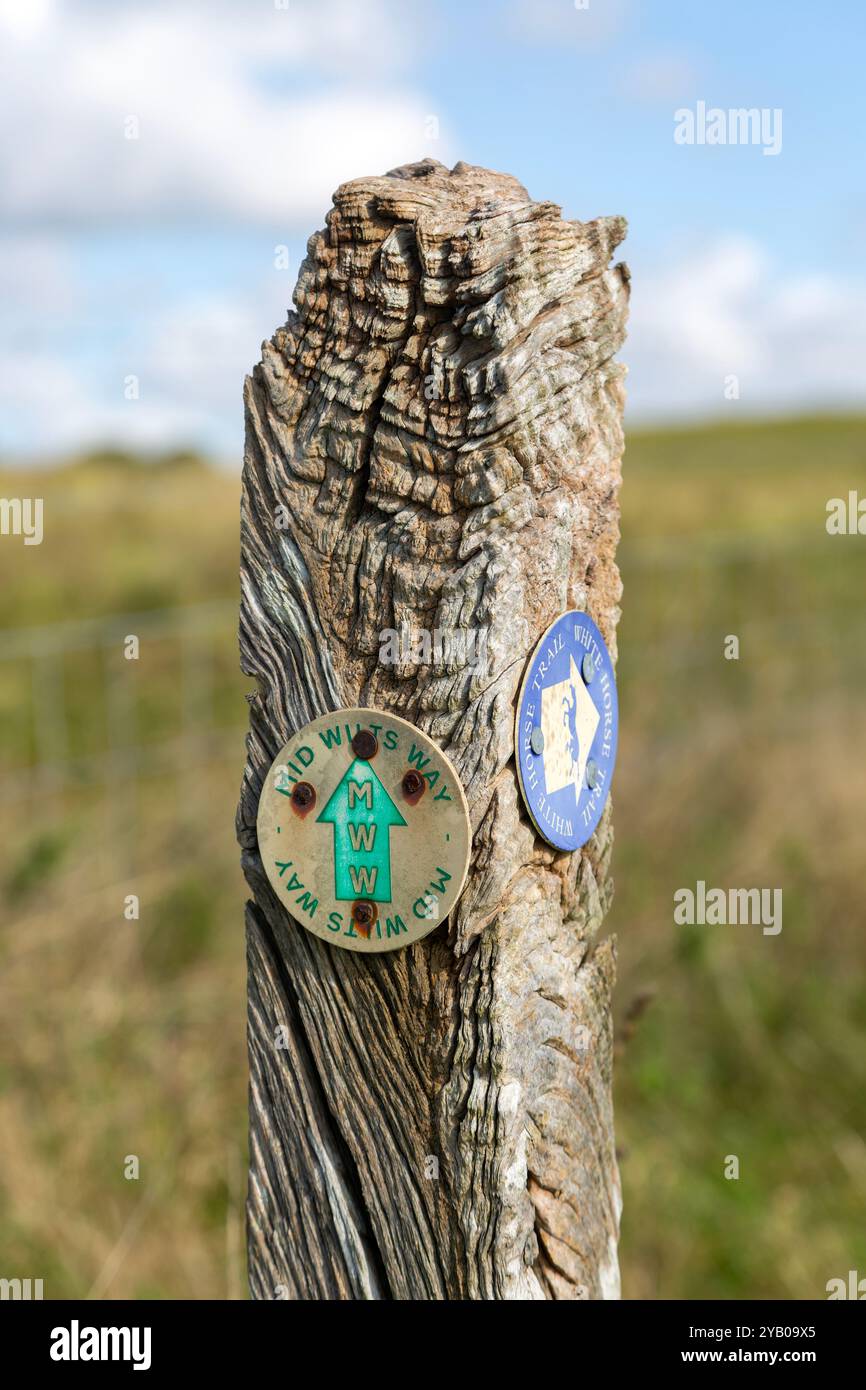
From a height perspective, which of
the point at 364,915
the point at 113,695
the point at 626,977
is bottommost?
the point at 626,977

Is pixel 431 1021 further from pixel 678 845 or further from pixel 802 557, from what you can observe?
pixel 802 557

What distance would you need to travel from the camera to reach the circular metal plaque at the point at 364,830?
53.9 inches

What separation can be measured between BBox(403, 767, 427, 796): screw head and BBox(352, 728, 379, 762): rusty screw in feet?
0.15

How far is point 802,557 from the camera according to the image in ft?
37.7

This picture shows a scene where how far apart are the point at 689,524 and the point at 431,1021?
15.9 metres

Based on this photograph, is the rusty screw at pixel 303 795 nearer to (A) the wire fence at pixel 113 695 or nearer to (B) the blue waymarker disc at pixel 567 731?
(B) the blue waymarker disc at pixel 567 731

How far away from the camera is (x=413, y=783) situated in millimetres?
1384

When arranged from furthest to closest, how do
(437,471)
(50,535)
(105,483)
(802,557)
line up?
(105,483)
(50,535)
(802,557)
(437,471)

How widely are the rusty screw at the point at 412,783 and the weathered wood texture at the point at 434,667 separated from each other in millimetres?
47

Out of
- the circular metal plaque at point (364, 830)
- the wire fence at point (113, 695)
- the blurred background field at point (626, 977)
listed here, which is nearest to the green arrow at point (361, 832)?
the circular metal plaque at point (364, 830)

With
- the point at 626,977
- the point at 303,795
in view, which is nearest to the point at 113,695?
the point at 626,977

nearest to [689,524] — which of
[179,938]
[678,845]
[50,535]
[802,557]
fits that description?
[802,557]

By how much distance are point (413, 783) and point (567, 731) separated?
0.74ft

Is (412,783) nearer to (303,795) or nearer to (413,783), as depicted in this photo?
(413,783)
